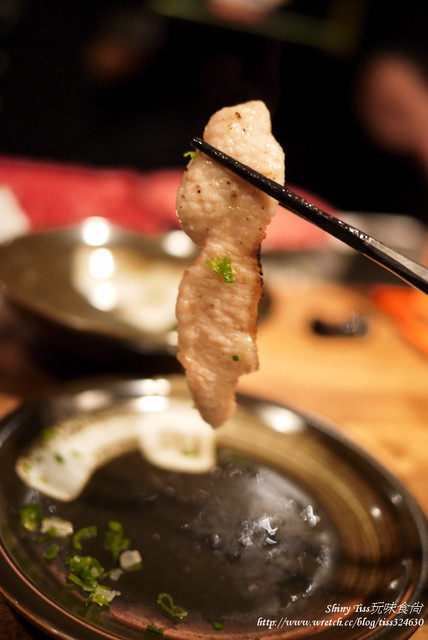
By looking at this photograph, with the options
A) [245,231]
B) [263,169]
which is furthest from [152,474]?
[263,169]

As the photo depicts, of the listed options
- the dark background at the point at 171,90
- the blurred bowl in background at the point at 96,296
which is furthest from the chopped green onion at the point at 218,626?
the dark background at the point at 171,90

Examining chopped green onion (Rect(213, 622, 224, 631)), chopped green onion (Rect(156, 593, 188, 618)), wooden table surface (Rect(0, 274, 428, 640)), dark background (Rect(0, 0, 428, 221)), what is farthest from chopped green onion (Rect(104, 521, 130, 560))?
dark background (Rect(0, 0, 428, 221))

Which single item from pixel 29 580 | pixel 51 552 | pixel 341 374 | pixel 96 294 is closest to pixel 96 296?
pixel 96 294

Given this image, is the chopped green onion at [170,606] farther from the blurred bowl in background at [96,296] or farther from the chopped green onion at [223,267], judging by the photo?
the blurred bowl in background at [96,296]

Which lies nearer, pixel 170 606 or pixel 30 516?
pixel 170 606

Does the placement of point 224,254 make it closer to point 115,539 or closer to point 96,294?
point 115,539
